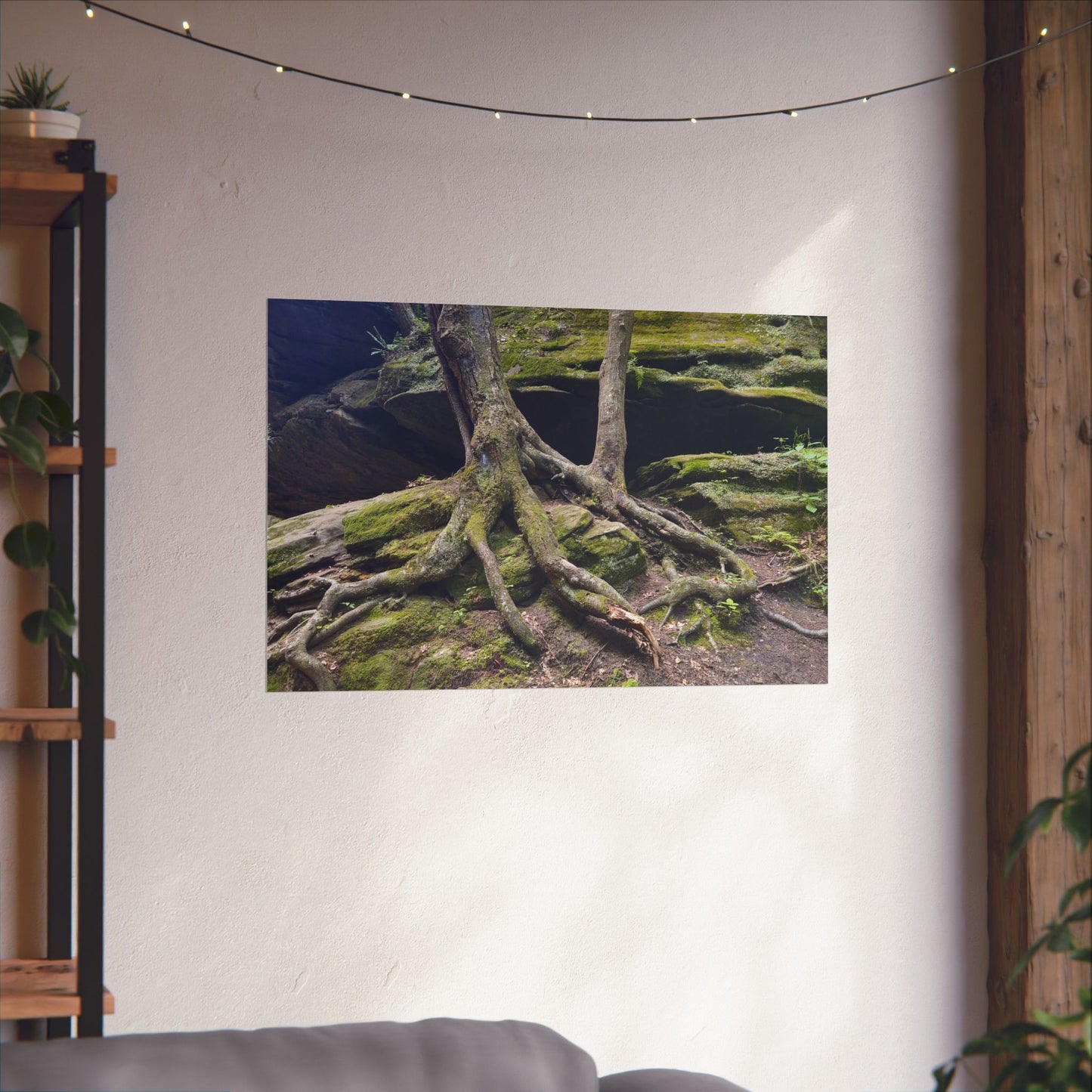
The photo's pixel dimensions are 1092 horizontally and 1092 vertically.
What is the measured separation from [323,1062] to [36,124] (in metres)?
1.68

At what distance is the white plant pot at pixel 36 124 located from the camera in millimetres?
1966

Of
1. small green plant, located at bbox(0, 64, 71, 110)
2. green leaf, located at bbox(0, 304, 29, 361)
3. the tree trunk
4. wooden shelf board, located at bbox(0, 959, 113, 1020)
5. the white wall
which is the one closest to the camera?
wooden shelf board, located at bbox(0, 959, 113, 1020)

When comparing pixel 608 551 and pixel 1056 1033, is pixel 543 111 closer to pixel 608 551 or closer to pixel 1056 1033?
pixel 608 551

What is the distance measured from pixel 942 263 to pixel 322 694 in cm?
176

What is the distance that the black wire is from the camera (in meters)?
2.25

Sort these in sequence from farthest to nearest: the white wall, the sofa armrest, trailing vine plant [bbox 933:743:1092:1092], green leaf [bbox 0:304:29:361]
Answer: the white wall, green leaf [bbox 0:304:29:361], the sofa armrest, trailing vine plant [bbox 933:743:1092:1092]

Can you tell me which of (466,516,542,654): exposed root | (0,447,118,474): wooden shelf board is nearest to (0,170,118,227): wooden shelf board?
(0,447,118,474): wooden shelf board

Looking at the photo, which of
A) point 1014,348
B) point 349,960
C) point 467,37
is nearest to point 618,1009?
point 349,960

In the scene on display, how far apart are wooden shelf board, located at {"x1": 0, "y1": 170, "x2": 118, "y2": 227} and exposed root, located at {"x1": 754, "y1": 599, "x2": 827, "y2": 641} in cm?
160

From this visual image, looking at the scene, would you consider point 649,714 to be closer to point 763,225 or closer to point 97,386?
point 763,225

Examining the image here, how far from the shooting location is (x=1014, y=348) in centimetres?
252

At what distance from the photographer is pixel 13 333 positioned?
1.95 m

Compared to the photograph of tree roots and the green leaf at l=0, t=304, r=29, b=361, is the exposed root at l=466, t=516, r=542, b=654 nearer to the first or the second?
the photograph of tree roots

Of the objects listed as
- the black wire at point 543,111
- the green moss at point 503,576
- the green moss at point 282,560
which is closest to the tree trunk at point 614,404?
the green moss at point 503,576
